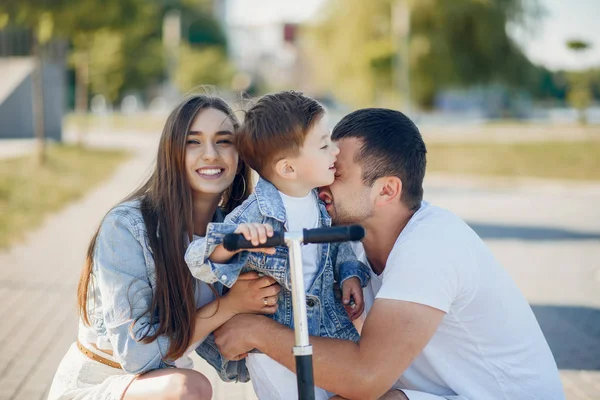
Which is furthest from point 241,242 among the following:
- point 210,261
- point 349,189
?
point 349,189

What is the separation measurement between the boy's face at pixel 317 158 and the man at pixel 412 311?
8 cm

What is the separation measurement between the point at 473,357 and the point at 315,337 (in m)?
0.58

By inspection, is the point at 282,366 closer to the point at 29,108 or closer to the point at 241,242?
the point at 241,242

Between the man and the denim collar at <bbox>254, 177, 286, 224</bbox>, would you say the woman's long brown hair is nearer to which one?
the man

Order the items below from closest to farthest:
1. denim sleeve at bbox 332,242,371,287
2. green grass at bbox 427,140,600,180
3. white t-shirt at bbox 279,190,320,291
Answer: white t-shirt at bbox 279,190,320,291 < denim sleeve at bbox 332,242,371,287 < green grass at bbox 427,140,600,180

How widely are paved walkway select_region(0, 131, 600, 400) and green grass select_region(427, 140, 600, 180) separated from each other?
358cm

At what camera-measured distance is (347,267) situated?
305 cm

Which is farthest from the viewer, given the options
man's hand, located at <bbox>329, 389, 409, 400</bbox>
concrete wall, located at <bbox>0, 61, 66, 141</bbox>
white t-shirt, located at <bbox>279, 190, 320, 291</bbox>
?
concrete wall, located at <bbox>0, 61, 66, 141</bbox>

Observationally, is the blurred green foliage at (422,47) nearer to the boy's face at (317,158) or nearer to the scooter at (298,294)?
the boy's face at (317,158)

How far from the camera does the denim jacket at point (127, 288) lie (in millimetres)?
2840

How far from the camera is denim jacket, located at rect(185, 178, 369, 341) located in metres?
2.61

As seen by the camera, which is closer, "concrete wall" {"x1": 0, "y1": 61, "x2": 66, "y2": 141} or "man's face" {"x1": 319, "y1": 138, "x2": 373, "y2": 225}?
"man's face" {"x1": 319, "y1": 138, "x2": 373, "y2": 225}

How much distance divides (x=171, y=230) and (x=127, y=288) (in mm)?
291

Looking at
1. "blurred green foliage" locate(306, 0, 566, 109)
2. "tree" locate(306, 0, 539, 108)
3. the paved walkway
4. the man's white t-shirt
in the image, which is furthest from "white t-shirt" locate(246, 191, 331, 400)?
"tree" locate(306, 0, 539, 108)
